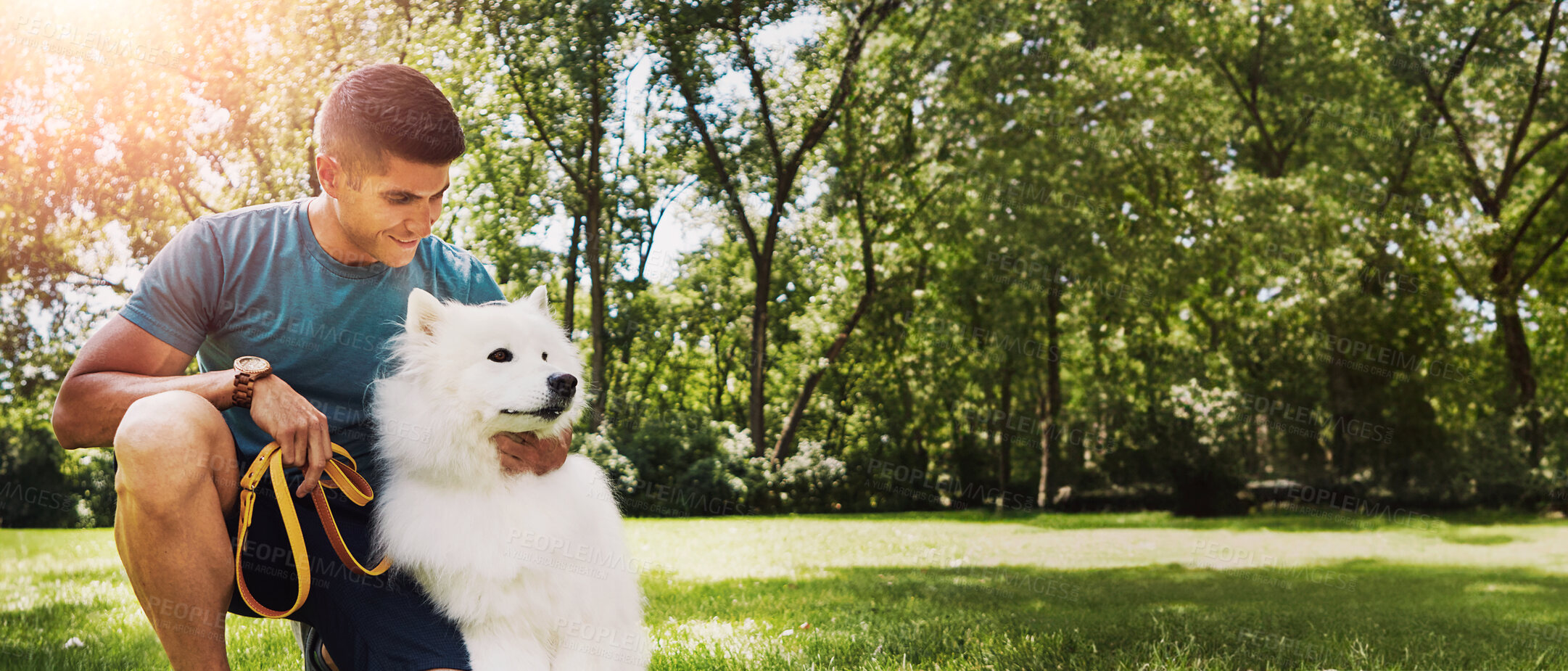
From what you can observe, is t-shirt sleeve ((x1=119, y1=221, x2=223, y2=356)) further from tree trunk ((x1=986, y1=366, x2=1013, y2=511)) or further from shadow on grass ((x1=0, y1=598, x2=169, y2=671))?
tree trunk ((x1=986, y1=366, x2=1013, y2=511))

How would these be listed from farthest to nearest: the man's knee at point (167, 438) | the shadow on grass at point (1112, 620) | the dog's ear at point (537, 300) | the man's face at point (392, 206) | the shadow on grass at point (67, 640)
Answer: the shadow on grass at point (1112, 620) < the shadow on grass at point (67, 640) < the dog's ear at point (537, 300) < the man's face at point (392, 206) < the man's knee at point (167, 438)

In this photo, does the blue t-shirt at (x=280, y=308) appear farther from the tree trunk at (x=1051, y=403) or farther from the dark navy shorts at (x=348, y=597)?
the tree trunk at (x=1051, y=403)

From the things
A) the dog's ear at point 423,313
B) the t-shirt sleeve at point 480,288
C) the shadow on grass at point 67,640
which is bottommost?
the shadow on grass at point 67,640

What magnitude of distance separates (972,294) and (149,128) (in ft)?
56.4

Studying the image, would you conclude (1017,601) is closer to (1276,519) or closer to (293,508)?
(293,508)

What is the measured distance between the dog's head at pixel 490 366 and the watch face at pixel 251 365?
31 centimetres

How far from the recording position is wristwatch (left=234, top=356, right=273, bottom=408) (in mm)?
2018

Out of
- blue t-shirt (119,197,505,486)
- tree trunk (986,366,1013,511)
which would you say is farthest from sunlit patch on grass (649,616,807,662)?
tree trunk (986,366,1013,511)

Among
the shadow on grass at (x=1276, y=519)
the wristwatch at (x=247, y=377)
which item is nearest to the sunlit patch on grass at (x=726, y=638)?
the wristwatch at (x=247, y=377)

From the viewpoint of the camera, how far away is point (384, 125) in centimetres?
220

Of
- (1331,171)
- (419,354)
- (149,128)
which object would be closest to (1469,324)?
(1331,171)

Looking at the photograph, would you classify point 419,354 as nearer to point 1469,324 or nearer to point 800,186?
point 800,186

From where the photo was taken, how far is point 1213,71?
20188 millimetres

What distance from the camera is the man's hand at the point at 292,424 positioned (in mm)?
1962
